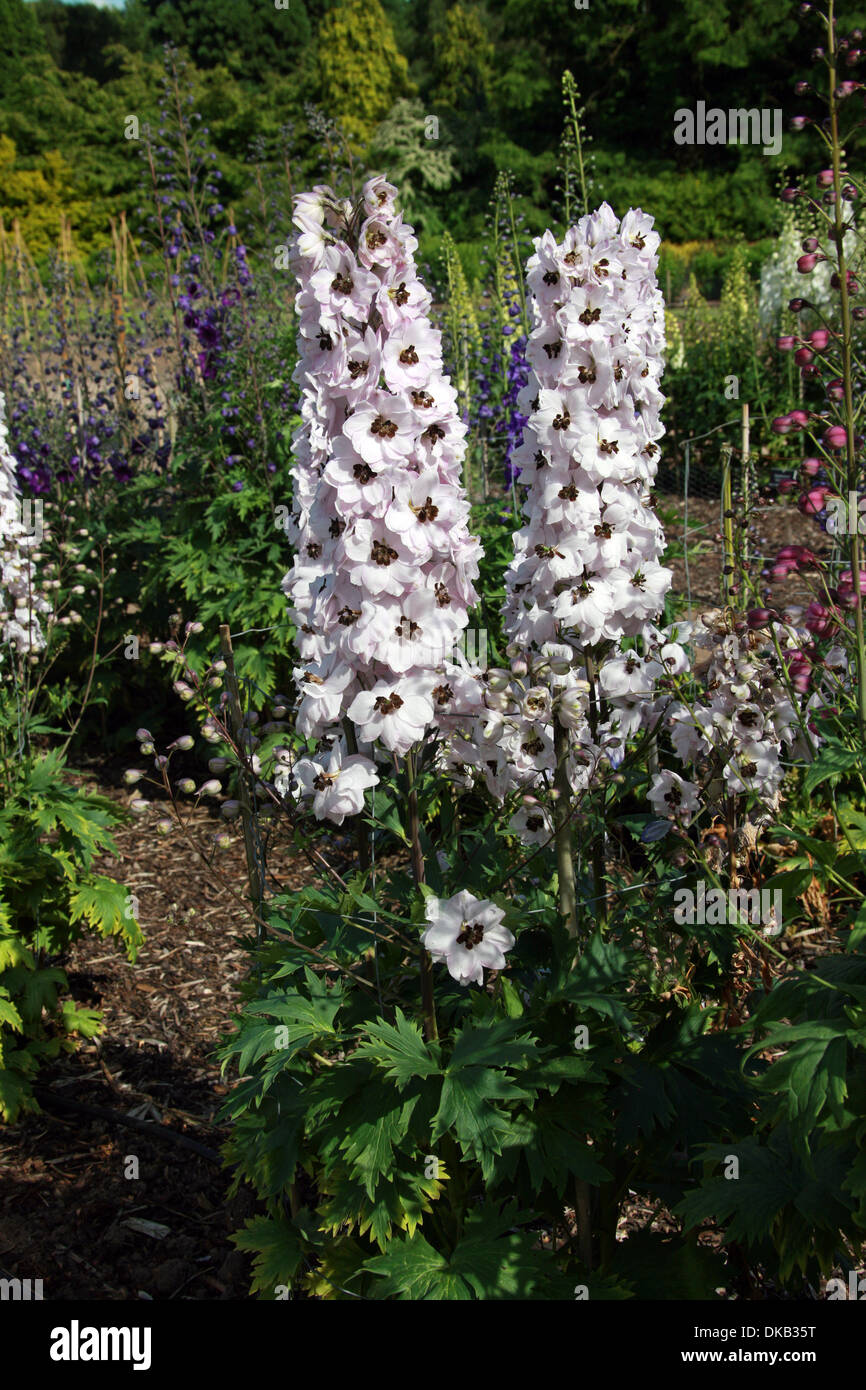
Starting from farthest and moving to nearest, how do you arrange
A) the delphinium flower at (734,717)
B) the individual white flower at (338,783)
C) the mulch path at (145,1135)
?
the mulch path at (145,1135)
the delphinium flower at (734,717)
the individual white flower at (338,783)

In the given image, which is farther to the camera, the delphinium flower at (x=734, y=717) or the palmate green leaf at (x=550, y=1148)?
the delphinium flower at (x=734, y=717)

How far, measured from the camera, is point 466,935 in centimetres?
219

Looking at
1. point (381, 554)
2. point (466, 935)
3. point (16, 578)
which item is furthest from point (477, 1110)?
point (16, 578)

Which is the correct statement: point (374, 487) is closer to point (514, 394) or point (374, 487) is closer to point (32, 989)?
point (32, 989)

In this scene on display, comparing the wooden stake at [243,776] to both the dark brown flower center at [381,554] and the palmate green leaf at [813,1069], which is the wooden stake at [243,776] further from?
the palmate green leaf at [813,1069]

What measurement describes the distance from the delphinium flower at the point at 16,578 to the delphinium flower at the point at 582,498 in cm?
239

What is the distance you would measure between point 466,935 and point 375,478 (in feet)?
3.02

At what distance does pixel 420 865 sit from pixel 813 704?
158 centimetres

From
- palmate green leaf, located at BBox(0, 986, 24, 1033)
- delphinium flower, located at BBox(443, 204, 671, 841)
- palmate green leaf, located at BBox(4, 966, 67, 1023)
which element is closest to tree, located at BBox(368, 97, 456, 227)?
palmate green leaf, located at BBox(4, 966, 67, 1023)

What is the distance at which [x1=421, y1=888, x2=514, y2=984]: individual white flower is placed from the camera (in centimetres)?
217

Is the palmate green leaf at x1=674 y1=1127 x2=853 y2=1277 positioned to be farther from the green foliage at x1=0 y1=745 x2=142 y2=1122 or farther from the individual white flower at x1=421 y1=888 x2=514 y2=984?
the green foliage at x1=0 y1=745 x2=142 y2=1122

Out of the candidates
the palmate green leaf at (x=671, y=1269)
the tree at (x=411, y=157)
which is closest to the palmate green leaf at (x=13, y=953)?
the palmate green leaf at (x=671, y=1269)

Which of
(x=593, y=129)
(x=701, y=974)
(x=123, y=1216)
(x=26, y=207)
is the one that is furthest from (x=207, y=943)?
(x=593, y=129)

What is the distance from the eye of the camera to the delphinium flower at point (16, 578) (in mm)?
4320
